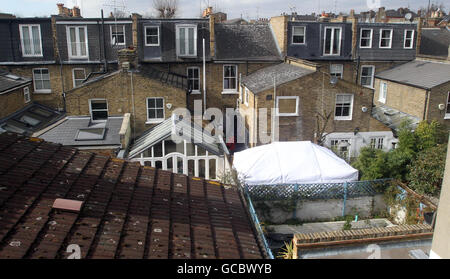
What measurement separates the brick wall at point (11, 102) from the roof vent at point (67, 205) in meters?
15.6

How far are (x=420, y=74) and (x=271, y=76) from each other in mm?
9834

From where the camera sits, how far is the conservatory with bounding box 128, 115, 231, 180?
16.5 m

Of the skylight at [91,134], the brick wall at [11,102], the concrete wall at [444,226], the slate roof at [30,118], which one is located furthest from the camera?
the brick wall at [11,102]

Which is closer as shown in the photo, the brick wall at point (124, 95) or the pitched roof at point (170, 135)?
the pitched roof at point (170, 135)

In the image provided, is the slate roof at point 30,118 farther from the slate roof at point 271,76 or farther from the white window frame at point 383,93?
the white window frame at point 383,93

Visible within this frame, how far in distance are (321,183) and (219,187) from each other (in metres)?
8.39

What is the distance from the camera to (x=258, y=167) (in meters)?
16.2

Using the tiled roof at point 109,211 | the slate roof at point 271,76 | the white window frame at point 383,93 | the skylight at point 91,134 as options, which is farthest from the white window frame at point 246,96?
the tiled roof at point 109,211

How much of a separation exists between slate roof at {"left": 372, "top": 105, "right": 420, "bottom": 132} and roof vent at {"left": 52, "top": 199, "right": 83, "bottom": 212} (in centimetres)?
2002

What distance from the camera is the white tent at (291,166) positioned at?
1605 cm


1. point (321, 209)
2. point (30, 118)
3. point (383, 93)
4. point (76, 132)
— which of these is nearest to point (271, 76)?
point (321, 209)

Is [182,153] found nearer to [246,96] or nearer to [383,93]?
[246,96]

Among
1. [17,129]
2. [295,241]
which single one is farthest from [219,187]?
[17,129]

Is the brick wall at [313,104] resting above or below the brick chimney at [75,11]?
below
